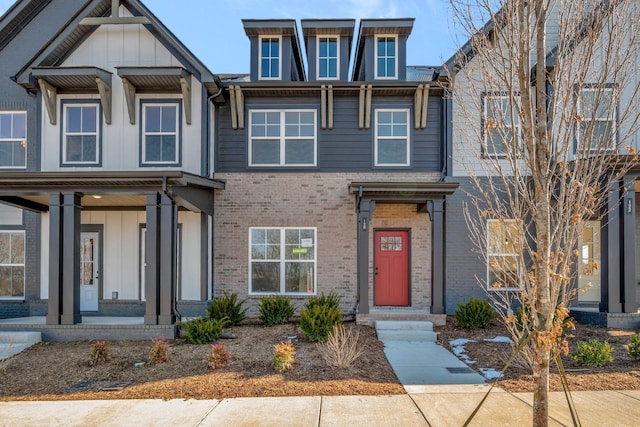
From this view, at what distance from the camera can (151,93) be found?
37.0 feet

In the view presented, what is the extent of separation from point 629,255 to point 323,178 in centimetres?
719

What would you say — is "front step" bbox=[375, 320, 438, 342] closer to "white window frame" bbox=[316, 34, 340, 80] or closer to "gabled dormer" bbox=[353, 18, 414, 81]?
"gabled dormer" bbox=[353, 18, 414, 81]

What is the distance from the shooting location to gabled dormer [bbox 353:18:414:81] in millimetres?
11688

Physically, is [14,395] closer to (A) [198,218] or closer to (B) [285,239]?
(A) [198,218]

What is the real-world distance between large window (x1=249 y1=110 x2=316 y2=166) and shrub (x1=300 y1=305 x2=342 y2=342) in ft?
14.4

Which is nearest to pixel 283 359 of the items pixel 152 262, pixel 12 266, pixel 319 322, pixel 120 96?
pixel 319 322

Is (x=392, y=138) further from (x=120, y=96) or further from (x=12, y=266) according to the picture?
(x=12, y=266)

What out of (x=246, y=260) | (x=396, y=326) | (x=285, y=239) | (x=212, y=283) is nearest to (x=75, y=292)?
(x=212, y=283)

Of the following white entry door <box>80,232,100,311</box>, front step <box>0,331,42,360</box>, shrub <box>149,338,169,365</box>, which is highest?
white entry door <box>80,232,100,311</box>

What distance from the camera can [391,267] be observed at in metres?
11.4

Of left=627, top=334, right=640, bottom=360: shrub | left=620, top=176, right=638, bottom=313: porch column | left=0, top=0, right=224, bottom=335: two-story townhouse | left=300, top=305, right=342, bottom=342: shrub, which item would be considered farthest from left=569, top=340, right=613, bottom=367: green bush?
left=0, top=0, right=224, bottom=335: two-story townhouse

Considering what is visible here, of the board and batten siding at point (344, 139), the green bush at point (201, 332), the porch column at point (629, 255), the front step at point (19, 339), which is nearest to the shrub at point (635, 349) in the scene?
the porch column at point (629, 255)

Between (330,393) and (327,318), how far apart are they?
9.09 feet

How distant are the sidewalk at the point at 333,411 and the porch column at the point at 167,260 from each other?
137 inches
